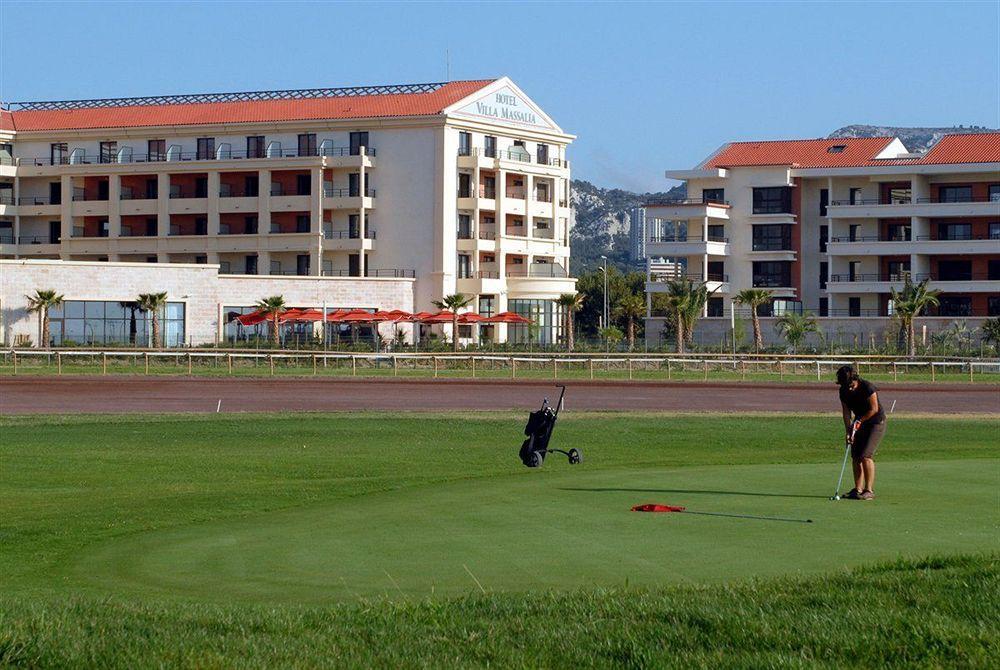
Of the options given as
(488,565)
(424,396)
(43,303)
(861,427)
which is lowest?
(424,396)

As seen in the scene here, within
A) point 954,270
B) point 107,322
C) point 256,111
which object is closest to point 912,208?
point 954,270

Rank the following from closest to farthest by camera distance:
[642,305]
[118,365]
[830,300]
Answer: [118,365], [830,300], [642,305]

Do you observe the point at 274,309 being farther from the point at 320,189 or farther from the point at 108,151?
the point at 108,151

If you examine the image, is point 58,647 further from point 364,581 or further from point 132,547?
point 132,547

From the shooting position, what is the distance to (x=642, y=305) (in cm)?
11981

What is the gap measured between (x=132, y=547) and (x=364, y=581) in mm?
3749

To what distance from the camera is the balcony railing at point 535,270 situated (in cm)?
10531

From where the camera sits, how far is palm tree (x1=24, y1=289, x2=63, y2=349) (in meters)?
83.3

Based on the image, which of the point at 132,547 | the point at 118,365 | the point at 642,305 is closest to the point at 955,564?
the point at 132,547

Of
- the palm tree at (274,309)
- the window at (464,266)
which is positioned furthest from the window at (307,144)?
the palm tree at (274,309)

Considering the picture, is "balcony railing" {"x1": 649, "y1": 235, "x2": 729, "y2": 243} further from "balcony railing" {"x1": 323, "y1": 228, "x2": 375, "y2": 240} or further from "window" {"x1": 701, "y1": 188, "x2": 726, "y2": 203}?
"balcony railing" {"x1": 323, "y1": 228, "x2": 375, "y2": 240}

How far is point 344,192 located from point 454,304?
685 inches

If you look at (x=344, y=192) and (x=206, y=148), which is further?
(x=206, y=148)

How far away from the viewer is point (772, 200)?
10556cm
